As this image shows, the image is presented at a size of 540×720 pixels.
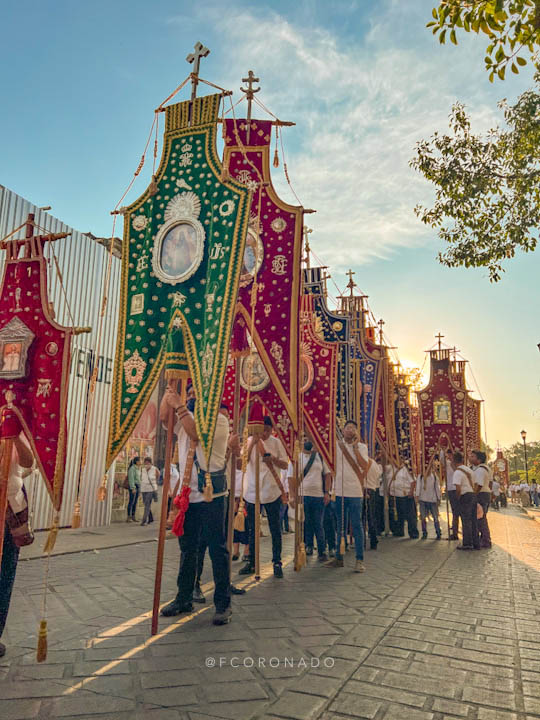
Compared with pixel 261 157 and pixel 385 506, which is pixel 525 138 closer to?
pixel 261 157

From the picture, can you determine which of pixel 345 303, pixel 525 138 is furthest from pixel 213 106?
pixel 345 303

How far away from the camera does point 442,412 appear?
14.9m

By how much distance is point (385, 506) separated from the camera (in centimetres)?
1116

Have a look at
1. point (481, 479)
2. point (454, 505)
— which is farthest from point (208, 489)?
point (454, 505)

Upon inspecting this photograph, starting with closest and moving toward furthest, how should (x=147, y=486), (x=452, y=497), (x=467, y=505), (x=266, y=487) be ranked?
(x=266, y=487)
(x=467, y=505)
(x=452, y=497)
(x=147, y=486)

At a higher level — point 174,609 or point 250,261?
point 250,261

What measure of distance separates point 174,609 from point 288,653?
1.28 m

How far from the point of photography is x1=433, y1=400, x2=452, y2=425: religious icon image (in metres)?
14.7

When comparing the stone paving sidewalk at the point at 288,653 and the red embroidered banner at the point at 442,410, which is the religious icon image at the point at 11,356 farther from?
the red embroidered banner at the point at 442,410

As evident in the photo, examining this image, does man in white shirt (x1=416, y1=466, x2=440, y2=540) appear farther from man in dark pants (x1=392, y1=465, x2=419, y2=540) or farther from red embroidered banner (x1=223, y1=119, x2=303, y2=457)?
red embroidered banner (x1=223, y1=119, x2=303, y2=457)

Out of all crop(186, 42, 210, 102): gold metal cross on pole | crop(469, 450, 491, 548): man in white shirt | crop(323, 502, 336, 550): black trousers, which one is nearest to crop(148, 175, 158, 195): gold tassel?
crop(186, 42, 210, 102): gold metal cross on pole

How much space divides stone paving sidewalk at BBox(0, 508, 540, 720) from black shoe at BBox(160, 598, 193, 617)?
0.08 m

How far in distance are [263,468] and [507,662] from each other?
3.71m

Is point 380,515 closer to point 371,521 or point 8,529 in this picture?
point 371,521
